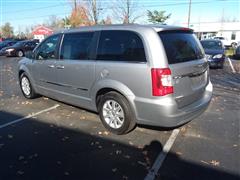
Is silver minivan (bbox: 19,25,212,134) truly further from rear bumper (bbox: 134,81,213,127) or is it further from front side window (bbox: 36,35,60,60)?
front side window (bbox: 36,35,60,60)

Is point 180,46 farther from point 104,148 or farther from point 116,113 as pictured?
point 104,148

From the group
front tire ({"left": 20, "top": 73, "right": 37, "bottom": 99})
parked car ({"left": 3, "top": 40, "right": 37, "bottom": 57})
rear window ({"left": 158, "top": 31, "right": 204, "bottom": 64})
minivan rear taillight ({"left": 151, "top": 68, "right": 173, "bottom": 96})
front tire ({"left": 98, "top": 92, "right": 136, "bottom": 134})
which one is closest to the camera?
minivan rear taillight ({"left": 151, "top": 68, "right": 173, "bottom": 96})

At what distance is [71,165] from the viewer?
3803mm

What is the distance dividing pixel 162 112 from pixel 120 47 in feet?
4.49

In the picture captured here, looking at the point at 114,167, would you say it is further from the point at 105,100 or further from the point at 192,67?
the point at 192,67

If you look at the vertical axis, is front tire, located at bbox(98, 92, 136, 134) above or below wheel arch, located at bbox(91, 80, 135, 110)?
below

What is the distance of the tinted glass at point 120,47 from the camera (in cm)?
434

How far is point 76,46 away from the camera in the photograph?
18.0 feet

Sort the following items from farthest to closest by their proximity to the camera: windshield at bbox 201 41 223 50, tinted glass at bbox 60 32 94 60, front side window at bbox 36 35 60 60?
windshield at bbox 201 41 223 50, front side window at bbox 36 35 60 60, tinted glass at bbox 60 32 94 60

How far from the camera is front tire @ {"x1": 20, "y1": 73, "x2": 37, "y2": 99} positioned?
23.7 ft

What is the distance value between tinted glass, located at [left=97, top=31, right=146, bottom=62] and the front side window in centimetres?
156

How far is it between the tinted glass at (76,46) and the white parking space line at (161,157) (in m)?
2.24

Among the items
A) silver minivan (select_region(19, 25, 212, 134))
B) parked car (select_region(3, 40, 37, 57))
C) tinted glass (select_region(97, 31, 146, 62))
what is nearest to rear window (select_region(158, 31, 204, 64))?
silver minivan (select_region(19, 25, 212, 134))

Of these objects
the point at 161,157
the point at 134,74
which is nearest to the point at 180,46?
the point at 134,74
